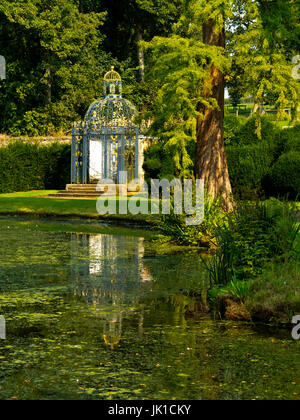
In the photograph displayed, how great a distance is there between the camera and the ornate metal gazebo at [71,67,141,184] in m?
35.9

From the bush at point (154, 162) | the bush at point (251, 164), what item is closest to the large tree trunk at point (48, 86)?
the bush at point (154, 162)

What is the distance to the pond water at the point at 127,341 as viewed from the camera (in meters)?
6.49

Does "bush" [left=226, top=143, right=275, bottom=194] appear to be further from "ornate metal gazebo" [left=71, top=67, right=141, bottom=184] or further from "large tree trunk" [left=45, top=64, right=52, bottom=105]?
"large tree trunk" [left=45, top=64, right=52, bottom=105]

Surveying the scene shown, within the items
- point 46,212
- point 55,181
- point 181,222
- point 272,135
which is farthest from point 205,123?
point 55,181

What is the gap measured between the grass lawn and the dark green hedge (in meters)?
5.43

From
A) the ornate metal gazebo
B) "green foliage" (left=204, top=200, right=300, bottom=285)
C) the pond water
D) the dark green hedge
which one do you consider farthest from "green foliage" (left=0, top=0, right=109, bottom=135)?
"green foliage" (left=204, top=200, right=300, bottom=285)

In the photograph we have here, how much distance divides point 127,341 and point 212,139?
13.4 m

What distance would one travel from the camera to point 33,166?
1510 inches

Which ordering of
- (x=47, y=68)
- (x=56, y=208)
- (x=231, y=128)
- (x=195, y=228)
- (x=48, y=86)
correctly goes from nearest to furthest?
(x=195, y=228) → (x=56, y=208) → (x=231, y=128) → (x=47, y=68) → (x=48, y=86)

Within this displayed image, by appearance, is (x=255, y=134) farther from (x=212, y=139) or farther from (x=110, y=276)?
(x=110, y=276)

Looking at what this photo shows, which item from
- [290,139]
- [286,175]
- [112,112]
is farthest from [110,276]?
[112,112]

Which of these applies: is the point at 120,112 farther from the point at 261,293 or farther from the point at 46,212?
the point at 261,293

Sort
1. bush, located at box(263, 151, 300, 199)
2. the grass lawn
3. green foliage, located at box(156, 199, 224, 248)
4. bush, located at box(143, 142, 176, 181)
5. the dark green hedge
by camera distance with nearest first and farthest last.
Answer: green foliage, located at box(156, 199, 224, 248) → the grass lawn → bush, located at box(263, 151, 300, 199) → bush, located at box(143, 142, 176, 181) → the dark green hedge
